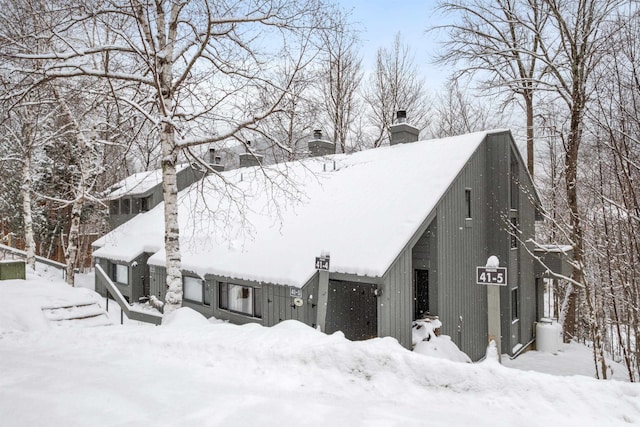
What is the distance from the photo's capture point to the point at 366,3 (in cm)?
802

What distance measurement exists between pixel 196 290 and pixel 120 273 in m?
8.15

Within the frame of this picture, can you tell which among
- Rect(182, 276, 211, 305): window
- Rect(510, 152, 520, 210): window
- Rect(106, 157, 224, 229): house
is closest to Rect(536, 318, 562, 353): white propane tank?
Rect(510, 152, 520, 210): window

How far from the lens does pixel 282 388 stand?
14.3 feet

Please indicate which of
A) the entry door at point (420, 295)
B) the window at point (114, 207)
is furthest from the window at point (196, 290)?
the window at point (114, 207)

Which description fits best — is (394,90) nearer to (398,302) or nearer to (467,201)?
(467,201)

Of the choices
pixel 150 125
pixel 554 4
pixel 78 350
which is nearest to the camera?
pixel 78 350

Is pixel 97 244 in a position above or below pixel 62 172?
below

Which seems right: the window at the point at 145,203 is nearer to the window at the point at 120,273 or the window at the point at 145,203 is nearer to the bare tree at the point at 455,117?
the window at the point at 120,273

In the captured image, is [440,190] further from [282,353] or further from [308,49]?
[282,353]

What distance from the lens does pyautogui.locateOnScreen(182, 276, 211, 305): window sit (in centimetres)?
1303

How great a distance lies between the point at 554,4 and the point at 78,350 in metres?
15.6

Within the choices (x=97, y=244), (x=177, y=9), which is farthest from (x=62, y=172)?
(x=177, y=9)

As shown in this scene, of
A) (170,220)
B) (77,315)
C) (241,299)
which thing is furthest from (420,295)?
(77,315)

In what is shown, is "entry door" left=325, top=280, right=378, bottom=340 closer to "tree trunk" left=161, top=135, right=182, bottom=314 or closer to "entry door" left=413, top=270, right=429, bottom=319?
"entry door" left=413, top=270, right=429, bottom=319
